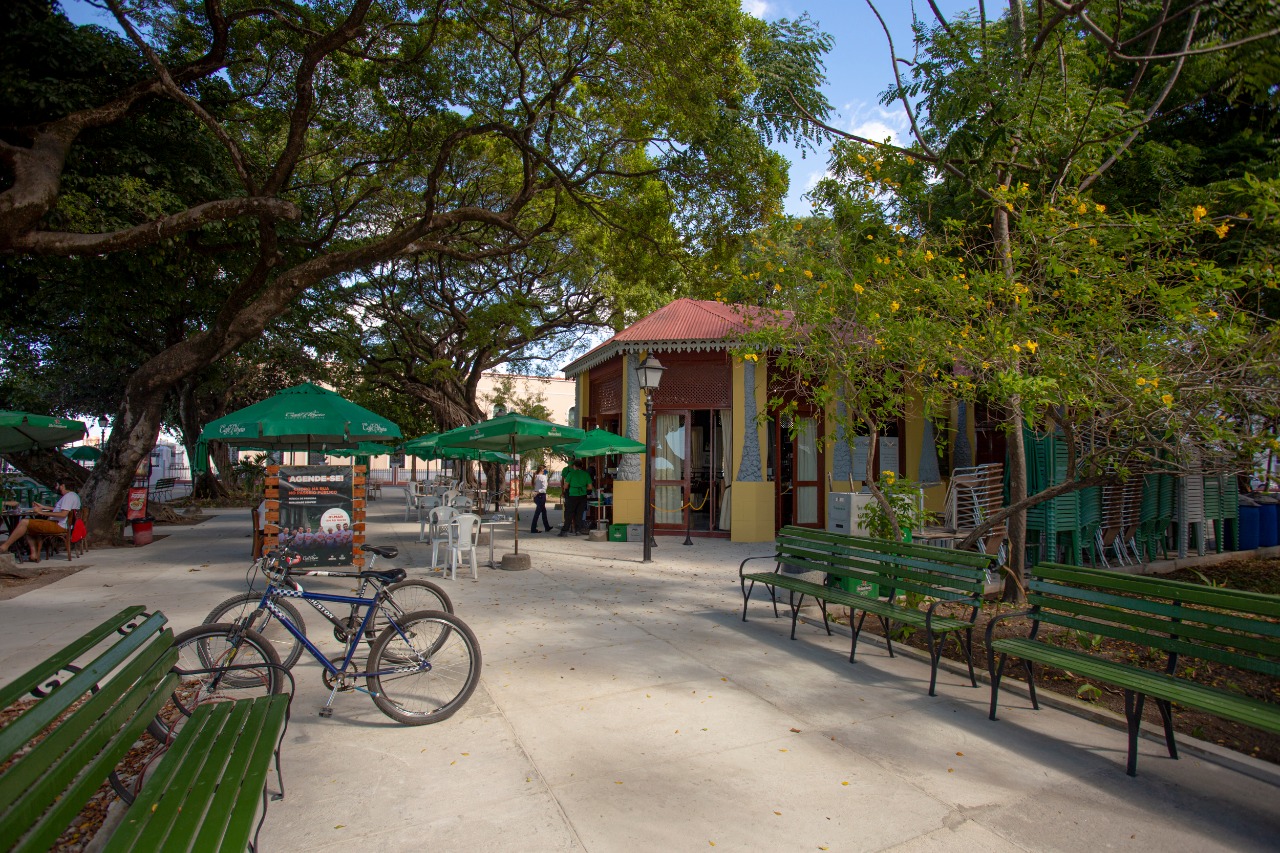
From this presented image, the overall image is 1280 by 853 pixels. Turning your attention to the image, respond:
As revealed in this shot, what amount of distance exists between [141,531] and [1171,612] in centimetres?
1605

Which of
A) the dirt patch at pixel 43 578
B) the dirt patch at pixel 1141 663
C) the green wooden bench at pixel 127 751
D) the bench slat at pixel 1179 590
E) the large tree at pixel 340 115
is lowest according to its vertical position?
the dirt patch at pixel 1141 663

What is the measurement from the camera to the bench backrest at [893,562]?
17.4 ft

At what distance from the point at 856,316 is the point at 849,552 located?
2270mm

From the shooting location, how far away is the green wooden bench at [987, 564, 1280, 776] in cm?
356

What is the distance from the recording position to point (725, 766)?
12.6 ft

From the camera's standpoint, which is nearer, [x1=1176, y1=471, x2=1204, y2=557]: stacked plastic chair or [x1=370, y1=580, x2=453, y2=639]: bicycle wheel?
[x1=370, y1=580, x2=453, y2=639]: bicycle wheel

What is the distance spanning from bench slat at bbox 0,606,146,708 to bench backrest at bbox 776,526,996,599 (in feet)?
16.8

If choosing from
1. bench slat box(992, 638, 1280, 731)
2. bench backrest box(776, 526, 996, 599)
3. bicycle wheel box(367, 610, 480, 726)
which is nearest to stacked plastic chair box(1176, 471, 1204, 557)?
bench backrest box(776, 526, 996, 599)

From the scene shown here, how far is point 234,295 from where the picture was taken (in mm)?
12422

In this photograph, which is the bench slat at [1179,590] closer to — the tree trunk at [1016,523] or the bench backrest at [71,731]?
the tree trunk at [1016,523]

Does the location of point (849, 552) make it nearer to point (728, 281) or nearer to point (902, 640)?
point (902, 640)

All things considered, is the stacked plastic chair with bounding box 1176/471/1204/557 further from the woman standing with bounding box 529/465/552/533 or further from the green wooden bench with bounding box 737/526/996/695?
the woman standing with bounding box 529/465/552/533

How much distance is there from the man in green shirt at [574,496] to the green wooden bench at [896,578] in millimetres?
8787

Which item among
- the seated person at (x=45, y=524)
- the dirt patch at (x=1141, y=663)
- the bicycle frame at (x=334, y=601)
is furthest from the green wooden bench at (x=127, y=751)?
the seated person at (x=45, y=524)
